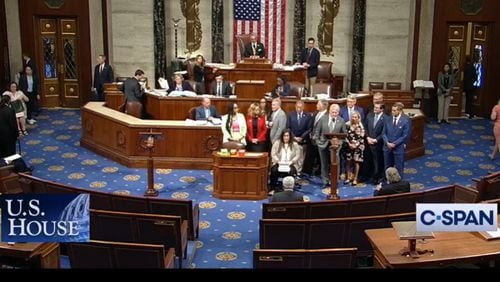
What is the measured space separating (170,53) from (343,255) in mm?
12295

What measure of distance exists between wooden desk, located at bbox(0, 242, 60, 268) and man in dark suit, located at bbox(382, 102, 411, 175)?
6685 mm

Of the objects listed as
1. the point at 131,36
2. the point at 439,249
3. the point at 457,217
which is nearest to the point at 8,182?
the point at 439,249

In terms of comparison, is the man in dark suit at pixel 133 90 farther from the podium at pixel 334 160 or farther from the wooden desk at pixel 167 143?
the podium at pixel 334 160

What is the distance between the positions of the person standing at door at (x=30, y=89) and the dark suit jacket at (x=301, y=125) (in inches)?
286

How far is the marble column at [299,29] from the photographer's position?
18.4m

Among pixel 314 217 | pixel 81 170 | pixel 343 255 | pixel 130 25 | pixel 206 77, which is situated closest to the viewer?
pixel 343 255

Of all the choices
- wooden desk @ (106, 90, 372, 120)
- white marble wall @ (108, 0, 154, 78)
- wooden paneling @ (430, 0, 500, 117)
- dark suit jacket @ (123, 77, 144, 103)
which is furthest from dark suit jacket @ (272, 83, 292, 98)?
wooden paneling @ (430, 0, 500, 117)

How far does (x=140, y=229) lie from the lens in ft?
27.6

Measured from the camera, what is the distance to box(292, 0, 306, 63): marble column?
1839 centimetres

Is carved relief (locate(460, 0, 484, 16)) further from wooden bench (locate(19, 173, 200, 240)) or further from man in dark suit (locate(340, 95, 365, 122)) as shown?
wooden bench (locate(19, 173, 200, 240))

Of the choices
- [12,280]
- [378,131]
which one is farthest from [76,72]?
[12,280]

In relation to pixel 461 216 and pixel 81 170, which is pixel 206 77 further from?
pixel 461 216

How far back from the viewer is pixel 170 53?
18625 mm

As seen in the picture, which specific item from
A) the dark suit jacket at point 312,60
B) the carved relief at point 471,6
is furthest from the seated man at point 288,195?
the carved relief at point 471,6
